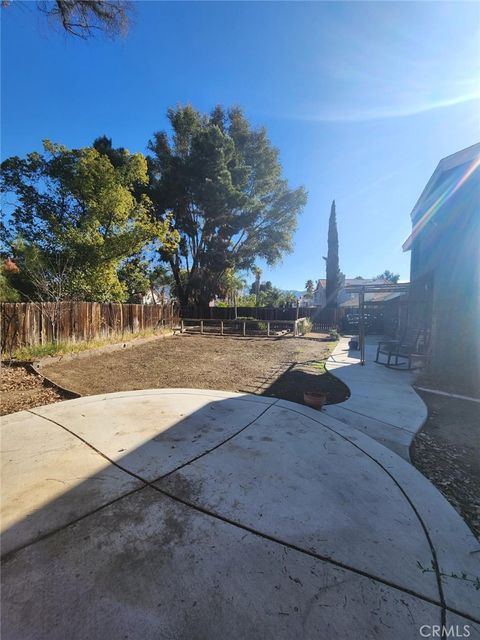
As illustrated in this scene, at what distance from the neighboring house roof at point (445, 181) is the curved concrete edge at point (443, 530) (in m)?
7.38

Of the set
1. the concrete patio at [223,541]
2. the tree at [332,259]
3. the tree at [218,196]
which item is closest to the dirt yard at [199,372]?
Answer: the concrete patio at [223,541]

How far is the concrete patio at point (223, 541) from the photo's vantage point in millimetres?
1316

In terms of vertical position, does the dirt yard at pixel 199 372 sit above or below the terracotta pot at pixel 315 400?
below

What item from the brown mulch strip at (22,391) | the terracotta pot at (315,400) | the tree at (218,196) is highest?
the tree at (218,196)

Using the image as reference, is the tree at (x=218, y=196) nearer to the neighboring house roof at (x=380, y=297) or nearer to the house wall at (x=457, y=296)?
the neighboring house roof at (x=380, y=297)

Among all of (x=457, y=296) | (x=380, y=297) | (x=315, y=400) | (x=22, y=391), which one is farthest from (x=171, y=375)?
(x=380, y=297)

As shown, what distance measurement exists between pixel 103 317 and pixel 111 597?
32.5 feet

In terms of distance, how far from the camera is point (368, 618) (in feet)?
4.38

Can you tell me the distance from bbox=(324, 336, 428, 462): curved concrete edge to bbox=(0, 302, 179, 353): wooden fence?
25.3ft

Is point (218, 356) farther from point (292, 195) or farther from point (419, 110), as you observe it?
point (292, 195)

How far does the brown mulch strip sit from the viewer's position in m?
4.18

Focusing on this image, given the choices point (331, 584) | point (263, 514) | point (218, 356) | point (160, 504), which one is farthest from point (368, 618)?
point (218, 356)

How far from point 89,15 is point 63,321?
7068mm

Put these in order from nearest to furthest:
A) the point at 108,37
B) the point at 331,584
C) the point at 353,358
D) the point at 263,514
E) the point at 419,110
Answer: the point at 331,584 → the point at 263,514 → the point at 108,37 → the point at 419,110 → the point at 353,358
